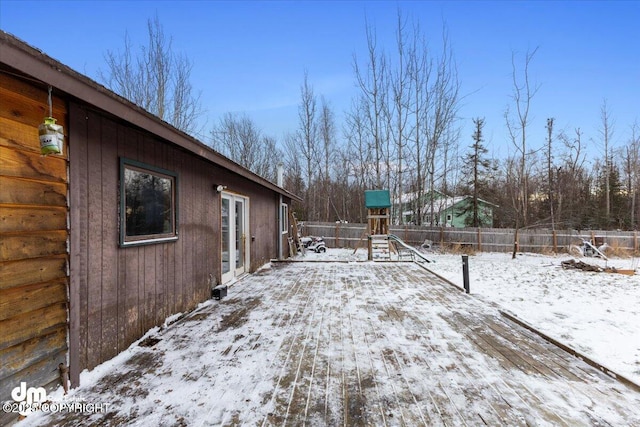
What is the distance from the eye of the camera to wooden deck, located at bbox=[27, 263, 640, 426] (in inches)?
77.0

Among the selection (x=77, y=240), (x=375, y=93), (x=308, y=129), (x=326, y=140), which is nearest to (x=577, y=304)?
(x=77, y=240)

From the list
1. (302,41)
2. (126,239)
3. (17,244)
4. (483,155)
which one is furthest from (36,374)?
(483,155)

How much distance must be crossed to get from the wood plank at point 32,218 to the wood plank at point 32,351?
0.74 metres

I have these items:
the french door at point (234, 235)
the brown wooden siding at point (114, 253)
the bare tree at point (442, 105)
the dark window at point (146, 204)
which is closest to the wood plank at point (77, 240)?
the brown wooden siding at point (114, 253)

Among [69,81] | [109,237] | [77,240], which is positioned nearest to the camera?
[69,81]

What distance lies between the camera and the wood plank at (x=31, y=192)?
6.09 ft

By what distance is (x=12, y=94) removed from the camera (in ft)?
6.17

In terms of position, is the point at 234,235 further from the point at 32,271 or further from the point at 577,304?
the point at 577,304

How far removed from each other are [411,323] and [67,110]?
402 centimetres

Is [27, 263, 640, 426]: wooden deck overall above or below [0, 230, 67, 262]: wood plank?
below

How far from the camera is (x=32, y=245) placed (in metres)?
2.01

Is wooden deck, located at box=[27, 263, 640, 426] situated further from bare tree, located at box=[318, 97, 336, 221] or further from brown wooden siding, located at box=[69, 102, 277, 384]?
bare tree, located at box=[318, 97, 336, 221]

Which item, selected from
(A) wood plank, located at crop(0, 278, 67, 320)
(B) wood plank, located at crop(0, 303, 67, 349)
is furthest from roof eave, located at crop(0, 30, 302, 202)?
(B) wood plank, located at crop(0, 303, 67, 349)

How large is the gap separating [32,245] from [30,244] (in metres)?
0.02
